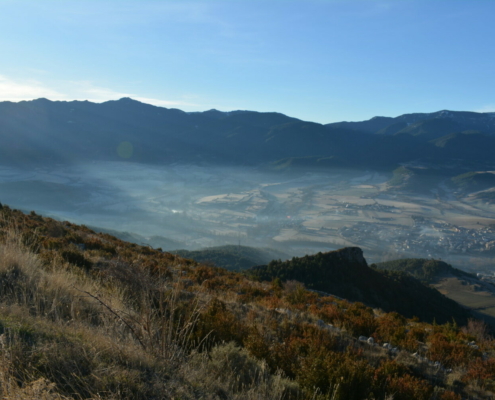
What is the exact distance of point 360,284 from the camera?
19547mm

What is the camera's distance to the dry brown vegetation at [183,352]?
2.09 meters

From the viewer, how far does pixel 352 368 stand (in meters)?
3.11

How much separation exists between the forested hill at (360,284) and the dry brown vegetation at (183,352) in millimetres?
13211

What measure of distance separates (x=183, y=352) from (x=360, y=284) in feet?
61.2

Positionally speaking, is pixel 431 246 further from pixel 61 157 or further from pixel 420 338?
pixel 61 157

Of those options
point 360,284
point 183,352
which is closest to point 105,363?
point 183,352

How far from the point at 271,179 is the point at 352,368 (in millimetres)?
184038

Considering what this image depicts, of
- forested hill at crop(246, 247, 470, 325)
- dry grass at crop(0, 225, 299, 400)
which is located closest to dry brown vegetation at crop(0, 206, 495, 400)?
dry grass at crop(0, 225, 299, 400)

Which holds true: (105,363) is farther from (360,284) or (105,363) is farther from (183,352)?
(360,284)

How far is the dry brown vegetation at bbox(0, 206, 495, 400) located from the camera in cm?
209

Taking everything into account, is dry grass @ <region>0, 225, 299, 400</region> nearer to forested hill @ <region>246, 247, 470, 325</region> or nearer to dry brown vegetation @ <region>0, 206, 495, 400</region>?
dry brown vegetation @ <region>0, 206, 495, 400</region>

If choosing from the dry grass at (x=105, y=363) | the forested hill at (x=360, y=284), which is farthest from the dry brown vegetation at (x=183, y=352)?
the forested hill at (x=360, y=284)

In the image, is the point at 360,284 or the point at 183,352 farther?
the point at 360,284

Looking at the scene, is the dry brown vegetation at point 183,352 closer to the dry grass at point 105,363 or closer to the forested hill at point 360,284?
the dry grass at point 105,363
